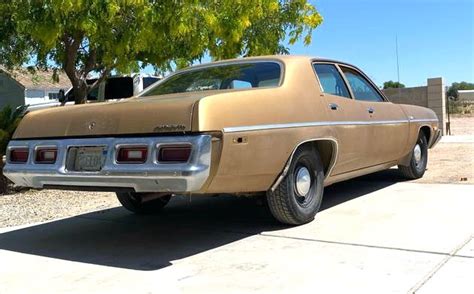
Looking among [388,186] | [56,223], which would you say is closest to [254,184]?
[56,223]

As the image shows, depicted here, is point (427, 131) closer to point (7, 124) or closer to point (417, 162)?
point (417, 162)

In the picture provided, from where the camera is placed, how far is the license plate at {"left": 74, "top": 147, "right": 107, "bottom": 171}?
478 cm

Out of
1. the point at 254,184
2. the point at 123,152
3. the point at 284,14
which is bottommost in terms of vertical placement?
the point at 254,184

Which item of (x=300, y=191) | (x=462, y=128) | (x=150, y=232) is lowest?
(x=150, y=232)

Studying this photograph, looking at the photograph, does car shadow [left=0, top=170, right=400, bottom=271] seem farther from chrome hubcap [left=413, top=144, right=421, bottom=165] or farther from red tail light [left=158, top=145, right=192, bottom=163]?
chrome hubcap [left=413, top=144, right=421, bottom=165]

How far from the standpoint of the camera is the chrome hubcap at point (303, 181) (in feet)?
18.1

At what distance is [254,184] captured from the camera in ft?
16.3

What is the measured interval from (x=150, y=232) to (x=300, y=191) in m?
1.58

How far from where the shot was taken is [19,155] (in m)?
5.38

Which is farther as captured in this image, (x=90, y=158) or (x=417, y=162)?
(x=417, y=162)

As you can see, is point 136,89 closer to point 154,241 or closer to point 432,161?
point 432,161

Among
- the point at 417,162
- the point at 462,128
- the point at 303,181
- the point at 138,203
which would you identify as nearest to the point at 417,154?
the point at 417,162

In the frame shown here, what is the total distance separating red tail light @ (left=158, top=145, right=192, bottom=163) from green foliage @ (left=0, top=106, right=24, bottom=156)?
5.07 m

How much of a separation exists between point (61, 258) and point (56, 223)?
1703 mm
